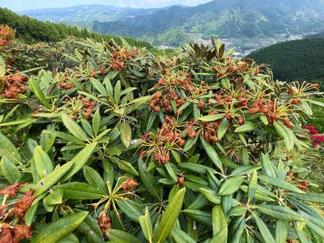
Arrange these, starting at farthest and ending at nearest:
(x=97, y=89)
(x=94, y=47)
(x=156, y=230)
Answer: (x=94, y=47) < (x=97, y=89) < (x=156, y=230)

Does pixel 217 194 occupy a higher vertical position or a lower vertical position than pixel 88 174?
lower

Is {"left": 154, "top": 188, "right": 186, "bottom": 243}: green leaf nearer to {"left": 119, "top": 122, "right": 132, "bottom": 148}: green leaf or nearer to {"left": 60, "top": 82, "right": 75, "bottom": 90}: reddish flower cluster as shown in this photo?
{"left": 119, "top": 122, "right": 132, "bottom": 148}: green leaf

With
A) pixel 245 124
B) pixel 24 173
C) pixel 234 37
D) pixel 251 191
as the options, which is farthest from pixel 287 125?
pixel 234 37

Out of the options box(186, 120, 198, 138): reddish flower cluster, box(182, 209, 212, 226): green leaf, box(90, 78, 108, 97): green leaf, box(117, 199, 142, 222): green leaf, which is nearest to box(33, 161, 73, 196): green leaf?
box(117, 199, 142, 222): green leaf

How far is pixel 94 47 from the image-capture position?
246 cm

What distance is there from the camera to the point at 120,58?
7.15ft

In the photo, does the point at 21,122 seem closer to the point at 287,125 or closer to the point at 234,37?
the point at 287,125

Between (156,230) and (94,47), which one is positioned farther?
(94,47)

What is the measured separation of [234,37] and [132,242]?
201976 mm

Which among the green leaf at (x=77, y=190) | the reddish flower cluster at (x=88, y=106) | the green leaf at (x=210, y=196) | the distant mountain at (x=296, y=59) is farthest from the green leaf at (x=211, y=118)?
the distant mountain at (x=296, y=59)

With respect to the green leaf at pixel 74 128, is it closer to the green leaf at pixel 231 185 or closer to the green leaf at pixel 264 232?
the green leaf at pixel 231 185

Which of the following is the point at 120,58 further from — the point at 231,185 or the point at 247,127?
the point at 231,185

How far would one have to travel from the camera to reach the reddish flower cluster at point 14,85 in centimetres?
184

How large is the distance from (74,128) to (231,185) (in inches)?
24.5
